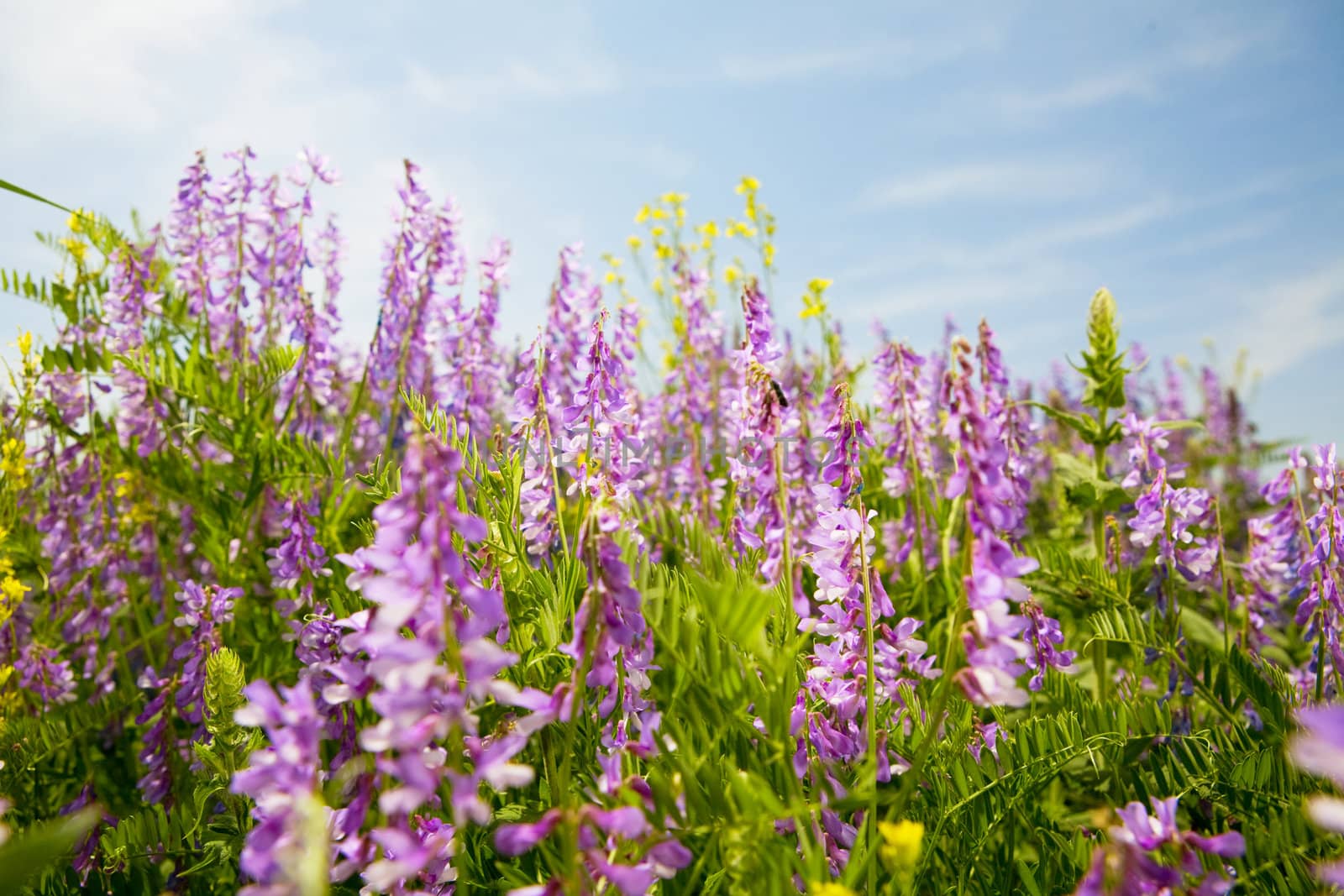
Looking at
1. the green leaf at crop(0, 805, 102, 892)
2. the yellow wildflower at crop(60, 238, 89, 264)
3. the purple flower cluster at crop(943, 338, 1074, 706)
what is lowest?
the green leaf at crop(0, 805, 102, 892)

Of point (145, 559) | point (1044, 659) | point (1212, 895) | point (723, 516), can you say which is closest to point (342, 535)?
point (145, 559)

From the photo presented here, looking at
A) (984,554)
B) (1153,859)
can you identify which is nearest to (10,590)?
(984,554)

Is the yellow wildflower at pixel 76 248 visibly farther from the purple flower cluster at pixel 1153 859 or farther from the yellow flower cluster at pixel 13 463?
the purple flower cluster at pixel 1153 859

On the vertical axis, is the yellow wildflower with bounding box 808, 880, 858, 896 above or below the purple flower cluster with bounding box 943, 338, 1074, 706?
below

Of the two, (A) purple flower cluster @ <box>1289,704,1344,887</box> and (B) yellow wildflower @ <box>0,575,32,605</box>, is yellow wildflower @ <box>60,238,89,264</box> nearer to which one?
(B) yellow wildflower @ <box>0,575,32,605</box>

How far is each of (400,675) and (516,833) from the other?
186 mm

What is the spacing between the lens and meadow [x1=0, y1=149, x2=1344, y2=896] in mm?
889

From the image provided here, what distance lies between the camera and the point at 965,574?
979mm

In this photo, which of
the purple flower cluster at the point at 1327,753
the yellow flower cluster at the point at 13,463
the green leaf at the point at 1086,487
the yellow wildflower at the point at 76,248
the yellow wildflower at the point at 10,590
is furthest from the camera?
the yellow wildflower at the point at 76,248

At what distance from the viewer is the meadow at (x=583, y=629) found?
889 mm

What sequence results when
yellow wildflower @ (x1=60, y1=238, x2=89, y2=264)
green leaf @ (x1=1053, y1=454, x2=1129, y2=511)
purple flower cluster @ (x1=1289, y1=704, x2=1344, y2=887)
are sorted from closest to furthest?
1. purple flower cluster @ (x1=1289, y1=704, x2=1344, y2=887)
2. green leaf @ (x1=1053, y1=454, x2=1129, y2=511)
3. yellow wildflower @ (x1=60, y1=238, x2=89, y2=264)

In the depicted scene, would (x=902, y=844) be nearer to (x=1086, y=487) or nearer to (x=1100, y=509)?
(x=1086, y=487)

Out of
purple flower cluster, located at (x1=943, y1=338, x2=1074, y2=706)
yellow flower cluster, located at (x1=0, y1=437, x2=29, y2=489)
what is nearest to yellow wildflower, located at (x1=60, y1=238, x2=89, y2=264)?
yellow flower cluster, located at (x1=0, y1=437, x2=29, y2=489)

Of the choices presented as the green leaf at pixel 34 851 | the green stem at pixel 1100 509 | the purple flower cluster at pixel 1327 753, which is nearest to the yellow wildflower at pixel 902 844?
the purple flower cluster at pixel 1327 753
